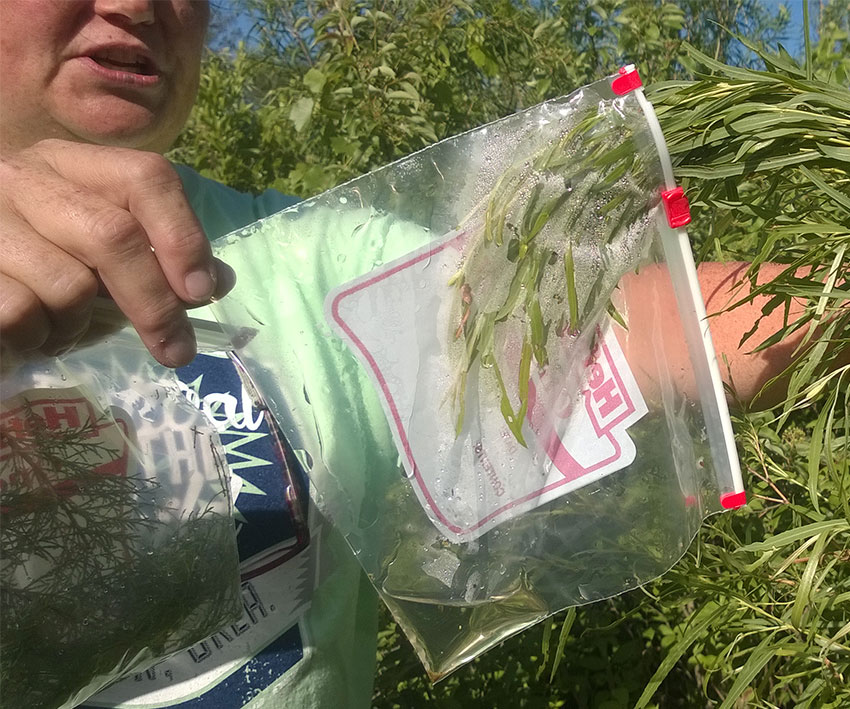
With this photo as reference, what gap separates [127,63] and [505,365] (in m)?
0.50

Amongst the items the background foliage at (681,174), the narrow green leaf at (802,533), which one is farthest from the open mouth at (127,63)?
the narrow green leaf at (802,533)

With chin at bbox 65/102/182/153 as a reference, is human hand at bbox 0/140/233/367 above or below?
below

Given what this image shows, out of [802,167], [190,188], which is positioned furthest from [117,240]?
[190,188]

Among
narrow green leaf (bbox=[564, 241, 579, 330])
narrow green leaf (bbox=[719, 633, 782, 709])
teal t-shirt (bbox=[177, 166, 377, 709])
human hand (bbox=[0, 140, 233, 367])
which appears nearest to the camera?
human hand (bbox=[0, 140, 233, 367])

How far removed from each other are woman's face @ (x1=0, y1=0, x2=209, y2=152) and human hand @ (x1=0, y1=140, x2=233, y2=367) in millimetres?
316

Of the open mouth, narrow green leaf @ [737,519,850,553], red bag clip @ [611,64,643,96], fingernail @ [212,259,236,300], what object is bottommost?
narrow green leaf @ [737,519,850,553]

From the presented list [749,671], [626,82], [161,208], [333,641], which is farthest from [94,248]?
[749,671]

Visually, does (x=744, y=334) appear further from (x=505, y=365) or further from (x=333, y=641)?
(x=333, y=641)


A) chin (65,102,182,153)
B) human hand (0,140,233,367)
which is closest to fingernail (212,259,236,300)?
human hand (0,140,233,367)

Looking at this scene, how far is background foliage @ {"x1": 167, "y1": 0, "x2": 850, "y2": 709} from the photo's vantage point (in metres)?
0.57

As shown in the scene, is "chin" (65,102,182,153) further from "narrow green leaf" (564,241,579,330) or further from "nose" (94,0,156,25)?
"narrow green leaf" (564,241,579,330)

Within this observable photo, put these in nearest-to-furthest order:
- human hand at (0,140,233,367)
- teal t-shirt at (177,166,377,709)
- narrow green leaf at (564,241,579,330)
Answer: human hand at (0,140,233,367) → narrow green leaf at (564,241,579,330) → teal t-shirt at (177,166,377,709)

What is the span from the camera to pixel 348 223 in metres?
0.64

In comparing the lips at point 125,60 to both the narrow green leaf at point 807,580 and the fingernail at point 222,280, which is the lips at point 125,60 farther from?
the narrow green leaf at point 807,580
